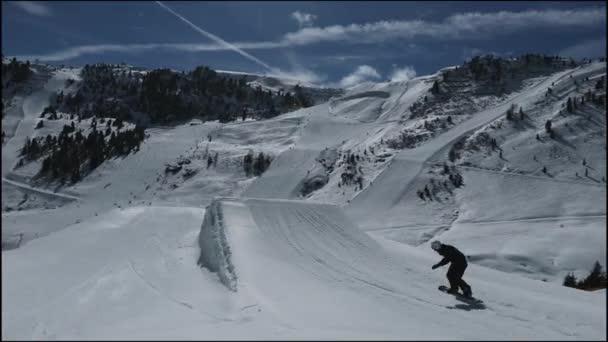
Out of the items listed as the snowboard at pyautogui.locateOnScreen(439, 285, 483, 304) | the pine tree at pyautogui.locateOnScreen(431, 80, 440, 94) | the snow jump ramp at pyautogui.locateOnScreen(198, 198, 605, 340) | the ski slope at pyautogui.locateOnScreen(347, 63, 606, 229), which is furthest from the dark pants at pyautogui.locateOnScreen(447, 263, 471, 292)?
the pine tree at pyautogui.locateOnScreen(431, 80, 440, 94)

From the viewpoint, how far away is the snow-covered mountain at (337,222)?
22.5 feet

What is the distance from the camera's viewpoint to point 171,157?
157 feet

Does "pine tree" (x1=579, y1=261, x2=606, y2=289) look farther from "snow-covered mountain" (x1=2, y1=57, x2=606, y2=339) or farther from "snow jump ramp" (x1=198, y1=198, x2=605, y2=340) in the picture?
"snow jump ramp" (x1=198, y1=198, x2=605, y2=340)

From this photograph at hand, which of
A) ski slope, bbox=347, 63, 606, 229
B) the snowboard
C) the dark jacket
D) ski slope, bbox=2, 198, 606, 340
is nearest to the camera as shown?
ski slope, bbox=2, 198, 606, 340

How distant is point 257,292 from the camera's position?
8094 millimetres

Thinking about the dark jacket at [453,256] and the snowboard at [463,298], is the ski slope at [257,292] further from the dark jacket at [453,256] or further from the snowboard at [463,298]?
the dark jacket at [453,256]

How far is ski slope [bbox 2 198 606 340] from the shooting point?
5.88 meters

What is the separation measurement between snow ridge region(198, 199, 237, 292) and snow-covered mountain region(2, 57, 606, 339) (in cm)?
7

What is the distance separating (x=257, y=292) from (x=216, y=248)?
3370 millimetres

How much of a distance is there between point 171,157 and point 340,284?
136 ft

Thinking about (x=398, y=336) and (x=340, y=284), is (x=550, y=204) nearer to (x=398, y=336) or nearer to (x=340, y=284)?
(x=340, y=284)

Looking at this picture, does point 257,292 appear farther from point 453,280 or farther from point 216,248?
point 453,280

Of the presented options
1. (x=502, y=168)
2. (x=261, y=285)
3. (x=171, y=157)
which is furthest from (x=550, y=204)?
(x=171, y=157)

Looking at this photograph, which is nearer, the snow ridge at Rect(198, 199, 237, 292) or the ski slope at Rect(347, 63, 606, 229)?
the snow ridge at Rect(198, 199, 237, 292)
